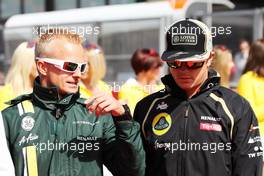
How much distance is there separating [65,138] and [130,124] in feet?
1.05

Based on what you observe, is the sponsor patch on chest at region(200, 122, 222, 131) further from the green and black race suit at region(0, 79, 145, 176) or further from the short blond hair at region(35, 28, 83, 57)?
the short blond hair at region(35, 28, 83, 57)

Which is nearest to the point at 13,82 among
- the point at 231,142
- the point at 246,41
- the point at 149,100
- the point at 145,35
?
the point at 149,100

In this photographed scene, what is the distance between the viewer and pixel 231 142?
8.89 feet

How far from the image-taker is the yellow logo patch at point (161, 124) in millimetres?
2783

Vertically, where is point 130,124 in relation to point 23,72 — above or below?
below

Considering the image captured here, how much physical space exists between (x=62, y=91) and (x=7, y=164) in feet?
1.41

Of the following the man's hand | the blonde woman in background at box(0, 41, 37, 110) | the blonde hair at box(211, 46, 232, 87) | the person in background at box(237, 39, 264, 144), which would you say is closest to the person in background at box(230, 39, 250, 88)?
the blonde hair at box(211, 46, 232, 87)

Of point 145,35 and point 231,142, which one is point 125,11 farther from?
point 231,142

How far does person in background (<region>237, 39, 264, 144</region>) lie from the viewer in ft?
15.1

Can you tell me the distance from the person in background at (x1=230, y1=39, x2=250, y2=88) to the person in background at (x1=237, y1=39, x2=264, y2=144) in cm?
391

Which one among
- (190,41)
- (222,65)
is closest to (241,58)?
(222,65)

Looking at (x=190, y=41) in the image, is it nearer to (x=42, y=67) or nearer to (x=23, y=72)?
(x=42, y=67)

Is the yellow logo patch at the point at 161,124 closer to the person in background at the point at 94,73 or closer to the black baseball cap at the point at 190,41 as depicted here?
the black baseball cap at the point at 190,41

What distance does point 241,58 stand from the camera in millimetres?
9242
